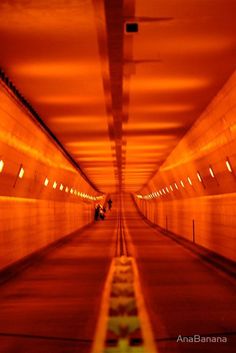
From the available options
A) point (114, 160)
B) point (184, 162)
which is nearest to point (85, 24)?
point (184, 162)

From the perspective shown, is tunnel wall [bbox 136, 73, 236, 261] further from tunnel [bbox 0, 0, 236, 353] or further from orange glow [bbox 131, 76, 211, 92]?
orange glow [bbox 131, 76, 211, 92]

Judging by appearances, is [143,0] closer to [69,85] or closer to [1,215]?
[69,85]

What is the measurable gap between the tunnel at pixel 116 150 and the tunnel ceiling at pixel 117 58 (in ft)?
0.11

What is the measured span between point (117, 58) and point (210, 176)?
37.0ft

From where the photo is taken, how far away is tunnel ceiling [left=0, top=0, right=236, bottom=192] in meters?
8.32

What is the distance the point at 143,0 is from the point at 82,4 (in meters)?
0.79

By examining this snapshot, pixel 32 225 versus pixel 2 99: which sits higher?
pixel 2 99

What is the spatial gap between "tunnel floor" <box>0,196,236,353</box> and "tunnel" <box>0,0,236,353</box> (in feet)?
0.13

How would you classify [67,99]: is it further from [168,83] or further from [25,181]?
[25,181]

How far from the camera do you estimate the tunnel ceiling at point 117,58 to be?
8320 millimetres

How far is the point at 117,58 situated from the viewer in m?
10.6

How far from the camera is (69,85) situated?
1323 cm

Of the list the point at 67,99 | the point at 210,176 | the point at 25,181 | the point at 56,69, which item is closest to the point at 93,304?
the point at 67,99

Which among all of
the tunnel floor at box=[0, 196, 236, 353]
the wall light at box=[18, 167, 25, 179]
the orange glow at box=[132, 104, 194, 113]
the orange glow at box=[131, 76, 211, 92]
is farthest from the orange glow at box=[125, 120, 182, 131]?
the orange glow at box=[131, 76, 211, 92]
